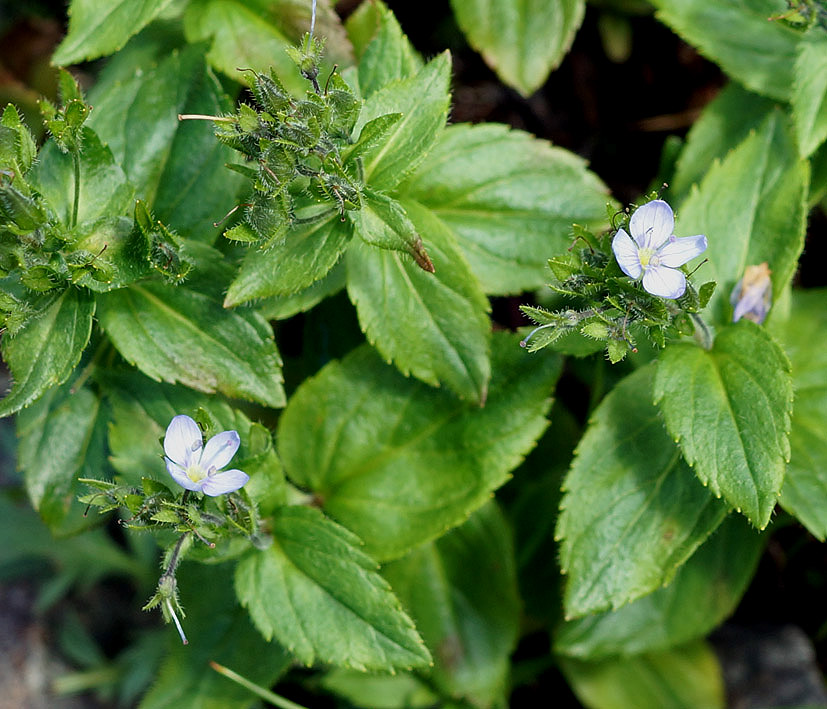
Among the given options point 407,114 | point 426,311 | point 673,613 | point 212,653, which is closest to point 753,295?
point 426,311

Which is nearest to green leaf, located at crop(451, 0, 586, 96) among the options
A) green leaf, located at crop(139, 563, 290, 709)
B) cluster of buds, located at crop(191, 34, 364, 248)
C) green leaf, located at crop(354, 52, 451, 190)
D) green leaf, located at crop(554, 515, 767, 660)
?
green leaf, located at crop(354, 52, 451, 190)

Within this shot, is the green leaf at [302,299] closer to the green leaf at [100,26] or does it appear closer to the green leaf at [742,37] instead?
the green leaf at [100,26]

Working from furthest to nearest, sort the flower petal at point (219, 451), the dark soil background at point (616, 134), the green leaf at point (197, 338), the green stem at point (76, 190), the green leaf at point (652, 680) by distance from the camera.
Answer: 1. the dark soil background at point (616, 134)
2. the green leaf at point (652, 680)
3. the green leaf at point (197, 338)
4. the green stem at point (76, 190)
5. the flower petal at point (219, 451)

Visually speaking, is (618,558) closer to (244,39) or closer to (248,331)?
(248,331)

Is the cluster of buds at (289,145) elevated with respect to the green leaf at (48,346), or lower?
elevated

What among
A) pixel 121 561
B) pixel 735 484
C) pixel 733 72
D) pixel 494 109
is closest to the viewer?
pixel 735 484

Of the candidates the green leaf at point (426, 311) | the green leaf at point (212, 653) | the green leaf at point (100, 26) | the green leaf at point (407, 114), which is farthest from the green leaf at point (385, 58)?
the green leaf at point (212, 653)

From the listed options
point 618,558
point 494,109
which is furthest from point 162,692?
point 494,109
